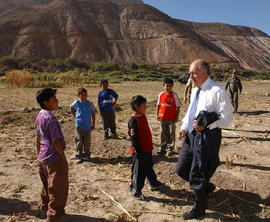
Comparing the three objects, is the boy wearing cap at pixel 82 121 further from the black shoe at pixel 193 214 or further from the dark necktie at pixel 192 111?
the black shoe at pixel 193 214

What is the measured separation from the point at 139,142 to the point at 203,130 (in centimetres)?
100

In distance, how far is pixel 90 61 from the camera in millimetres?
61188

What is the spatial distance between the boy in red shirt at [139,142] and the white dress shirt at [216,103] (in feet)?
2.83

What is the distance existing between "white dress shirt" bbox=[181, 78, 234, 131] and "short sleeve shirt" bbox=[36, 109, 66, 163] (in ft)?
5.42

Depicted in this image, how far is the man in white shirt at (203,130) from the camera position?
113 inches

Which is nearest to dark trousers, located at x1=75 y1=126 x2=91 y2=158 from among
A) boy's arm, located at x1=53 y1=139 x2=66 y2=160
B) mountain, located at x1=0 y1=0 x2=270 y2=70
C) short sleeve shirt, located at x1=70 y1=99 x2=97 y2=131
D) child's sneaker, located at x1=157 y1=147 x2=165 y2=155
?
short sleeve shirt, located at x1=70 y1=99 x2=97 y2=131

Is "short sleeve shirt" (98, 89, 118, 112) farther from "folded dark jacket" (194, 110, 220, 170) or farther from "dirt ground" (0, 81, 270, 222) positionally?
"folded dark jacket" (194, 110, 220, 170)

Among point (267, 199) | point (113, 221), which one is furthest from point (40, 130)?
point (267, 199)

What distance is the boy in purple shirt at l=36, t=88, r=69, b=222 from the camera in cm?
295

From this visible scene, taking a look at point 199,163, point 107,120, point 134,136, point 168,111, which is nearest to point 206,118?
point 199,163

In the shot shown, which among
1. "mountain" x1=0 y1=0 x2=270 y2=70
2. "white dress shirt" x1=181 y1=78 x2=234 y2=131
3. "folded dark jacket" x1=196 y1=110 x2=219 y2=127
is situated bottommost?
"folded dark jacket" x1=196 y1=110 x2=219 y2=127

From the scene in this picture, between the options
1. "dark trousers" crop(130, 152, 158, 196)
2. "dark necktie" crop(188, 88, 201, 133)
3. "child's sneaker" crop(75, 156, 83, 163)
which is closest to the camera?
"dark necktie" crop(188, 88, 201, 133)

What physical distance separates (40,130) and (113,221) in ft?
4.80

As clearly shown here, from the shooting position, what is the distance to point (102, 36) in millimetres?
68500
